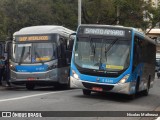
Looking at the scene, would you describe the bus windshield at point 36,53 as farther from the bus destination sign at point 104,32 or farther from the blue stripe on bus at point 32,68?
the bus destination sign at point 104,32

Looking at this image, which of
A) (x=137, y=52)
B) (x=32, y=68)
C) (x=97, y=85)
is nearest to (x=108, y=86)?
(x=97, y=85)

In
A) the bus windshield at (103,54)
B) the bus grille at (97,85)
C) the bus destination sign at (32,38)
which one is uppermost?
the bus windshield at (103,54)

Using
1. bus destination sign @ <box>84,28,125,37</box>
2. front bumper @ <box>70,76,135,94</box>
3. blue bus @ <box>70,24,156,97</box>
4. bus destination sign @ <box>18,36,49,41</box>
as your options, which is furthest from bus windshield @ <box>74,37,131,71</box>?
bus destination sign @ <box>18,36,49,41</box>

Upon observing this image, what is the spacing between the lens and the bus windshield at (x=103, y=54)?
58.5 ft

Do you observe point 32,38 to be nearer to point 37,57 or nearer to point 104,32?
point 37,57

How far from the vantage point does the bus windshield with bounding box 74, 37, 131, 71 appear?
58.5 feet

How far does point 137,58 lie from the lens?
62.7ft

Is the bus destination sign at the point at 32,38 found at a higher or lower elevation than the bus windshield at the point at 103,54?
lower

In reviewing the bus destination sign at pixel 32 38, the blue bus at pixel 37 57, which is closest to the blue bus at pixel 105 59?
the blue bus at pixel 37 57

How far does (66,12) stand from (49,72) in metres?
17.8

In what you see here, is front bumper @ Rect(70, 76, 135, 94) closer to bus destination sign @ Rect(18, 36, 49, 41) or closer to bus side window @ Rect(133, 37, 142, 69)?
bus side window @ Rect(133, 37, 142, 69)

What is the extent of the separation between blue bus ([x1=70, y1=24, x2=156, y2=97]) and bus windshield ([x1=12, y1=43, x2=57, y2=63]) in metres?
4.90

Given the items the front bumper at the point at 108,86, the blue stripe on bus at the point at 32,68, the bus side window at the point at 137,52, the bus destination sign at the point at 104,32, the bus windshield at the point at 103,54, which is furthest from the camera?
the blue stripe on bus at the point at 32,68

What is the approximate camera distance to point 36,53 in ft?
76.1
